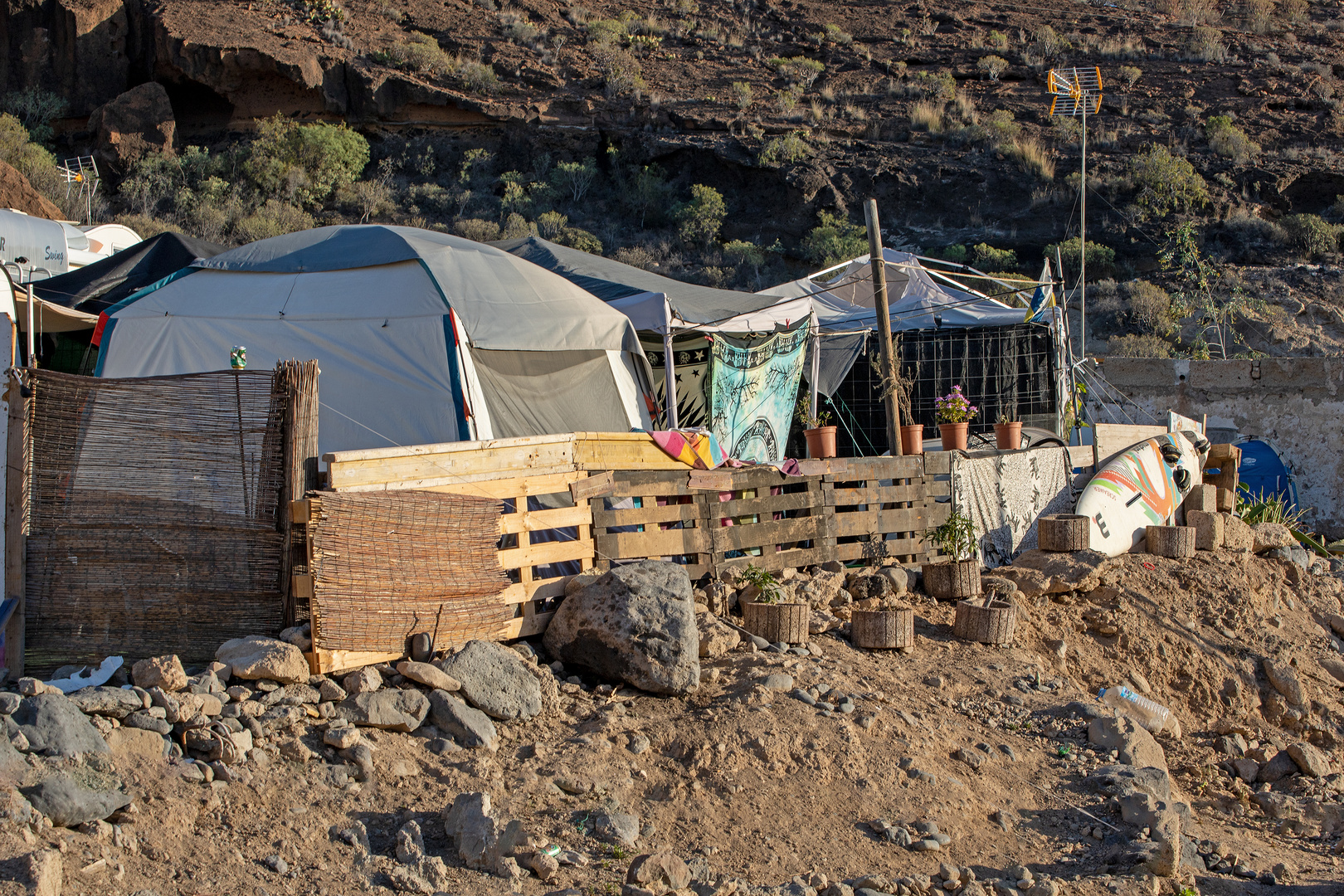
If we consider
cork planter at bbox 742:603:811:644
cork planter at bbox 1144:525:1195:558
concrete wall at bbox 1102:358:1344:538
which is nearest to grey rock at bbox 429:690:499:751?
cork planter at bbox 742:603:811:644

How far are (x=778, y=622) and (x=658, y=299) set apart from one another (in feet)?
15.3

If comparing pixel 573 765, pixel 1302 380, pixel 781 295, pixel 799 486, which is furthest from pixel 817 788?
pixel 1302 380

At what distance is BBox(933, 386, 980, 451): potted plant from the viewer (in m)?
10.7

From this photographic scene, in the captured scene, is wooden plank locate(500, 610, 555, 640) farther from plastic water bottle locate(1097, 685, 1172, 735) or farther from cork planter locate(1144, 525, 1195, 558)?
cork planter locate(1144, 525, 1195, 558)

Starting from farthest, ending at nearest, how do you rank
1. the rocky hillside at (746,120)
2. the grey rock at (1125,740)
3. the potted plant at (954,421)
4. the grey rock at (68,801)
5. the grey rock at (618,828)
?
the rocky hillside at (746,120)
the potted plant at (954,421)
the grey rock at (1125,740)
the grey rock at (618,828)
the grey rock at (68,801)

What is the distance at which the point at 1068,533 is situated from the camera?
9.83 metres

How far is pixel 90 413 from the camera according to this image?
530cm

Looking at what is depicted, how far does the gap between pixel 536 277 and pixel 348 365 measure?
199 cm

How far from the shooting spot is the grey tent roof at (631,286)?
36.9 ft

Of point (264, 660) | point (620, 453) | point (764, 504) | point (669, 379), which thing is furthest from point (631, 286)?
point (264, 660)

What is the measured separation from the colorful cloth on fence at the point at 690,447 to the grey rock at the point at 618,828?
322cm

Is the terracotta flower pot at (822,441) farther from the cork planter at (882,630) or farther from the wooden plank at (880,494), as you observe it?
the cork planter at (882,630)

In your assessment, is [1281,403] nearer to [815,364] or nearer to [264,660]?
[815,364]

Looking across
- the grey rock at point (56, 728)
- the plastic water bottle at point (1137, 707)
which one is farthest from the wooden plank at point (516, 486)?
the plastic water bottle at point (1137, 707)
